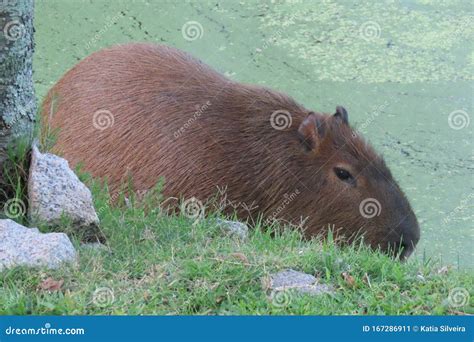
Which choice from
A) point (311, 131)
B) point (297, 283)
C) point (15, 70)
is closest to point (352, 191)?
point (311, 131)

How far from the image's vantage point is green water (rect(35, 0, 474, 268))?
8539 mm

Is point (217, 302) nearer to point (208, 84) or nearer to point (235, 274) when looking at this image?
point (235, 274)

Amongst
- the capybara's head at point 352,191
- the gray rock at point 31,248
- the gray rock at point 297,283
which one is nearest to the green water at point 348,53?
the capybara's head at point 352,191

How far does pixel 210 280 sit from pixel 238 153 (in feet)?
6.89

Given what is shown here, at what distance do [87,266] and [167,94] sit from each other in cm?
221

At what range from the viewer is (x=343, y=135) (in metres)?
6.25

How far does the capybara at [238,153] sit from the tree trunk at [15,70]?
4.00 feet

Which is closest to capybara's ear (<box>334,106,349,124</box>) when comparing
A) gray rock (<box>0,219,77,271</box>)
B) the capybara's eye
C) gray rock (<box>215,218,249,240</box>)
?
the capybara's eye

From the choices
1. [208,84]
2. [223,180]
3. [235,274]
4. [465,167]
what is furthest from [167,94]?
[465,167]

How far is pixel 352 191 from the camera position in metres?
6.15

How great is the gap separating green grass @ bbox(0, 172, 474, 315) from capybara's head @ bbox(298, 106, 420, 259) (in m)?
1.23

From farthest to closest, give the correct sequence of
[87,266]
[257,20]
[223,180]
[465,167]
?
[257,20], [465,167], [223,180], [87,266]

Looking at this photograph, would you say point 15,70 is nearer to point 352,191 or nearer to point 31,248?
point 31,248

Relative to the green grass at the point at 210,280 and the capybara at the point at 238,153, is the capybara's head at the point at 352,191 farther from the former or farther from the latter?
the green grass at the point at 210,280
